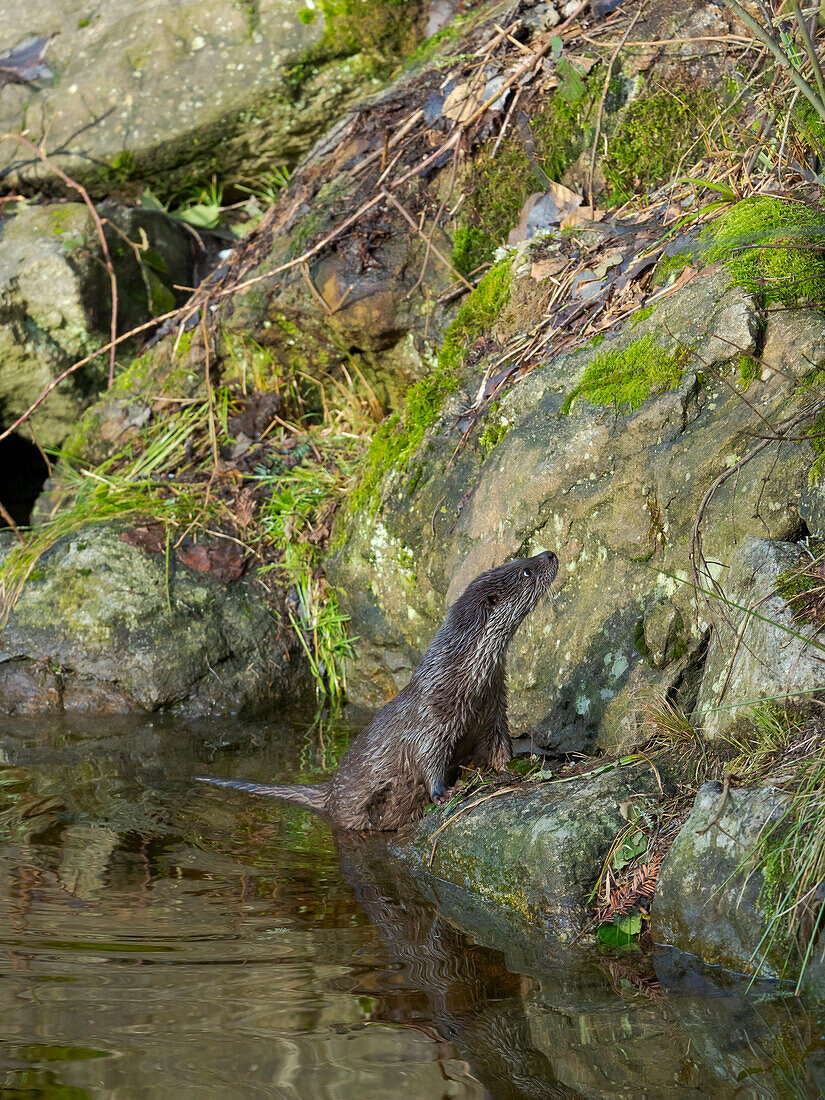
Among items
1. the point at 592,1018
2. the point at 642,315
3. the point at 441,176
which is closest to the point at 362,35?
the point at 441,176

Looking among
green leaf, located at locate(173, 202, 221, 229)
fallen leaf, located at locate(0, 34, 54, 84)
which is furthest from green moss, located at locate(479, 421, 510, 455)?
fallen leaf, located at locate(0, 34, 54, 84)

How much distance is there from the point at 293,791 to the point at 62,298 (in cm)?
508

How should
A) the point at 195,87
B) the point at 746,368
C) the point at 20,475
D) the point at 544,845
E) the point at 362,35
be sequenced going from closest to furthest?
→ 1. the point at 544,845
2. the point at 746,368
3. the point at 362,35
4. the point at 195,87
5. the point at 20,475

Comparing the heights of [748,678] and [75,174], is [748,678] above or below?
below

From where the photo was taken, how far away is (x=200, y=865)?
393 centimetres

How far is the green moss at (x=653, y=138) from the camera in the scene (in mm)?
5473

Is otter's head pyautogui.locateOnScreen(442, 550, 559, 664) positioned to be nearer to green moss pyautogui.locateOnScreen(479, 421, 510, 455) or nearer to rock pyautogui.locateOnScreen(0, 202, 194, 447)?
green moss pyautogui.locateOnScreen(479, 421, 510, 455)

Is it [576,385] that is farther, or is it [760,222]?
[576,385]

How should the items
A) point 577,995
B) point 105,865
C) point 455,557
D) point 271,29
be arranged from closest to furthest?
point 577,995, point 105,865, point 455,557, point 271,29

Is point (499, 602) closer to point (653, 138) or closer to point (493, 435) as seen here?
point (493, 435)

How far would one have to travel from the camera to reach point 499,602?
432cm

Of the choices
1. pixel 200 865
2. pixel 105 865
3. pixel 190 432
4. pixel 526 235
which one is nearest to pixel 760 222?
pixel 526 235

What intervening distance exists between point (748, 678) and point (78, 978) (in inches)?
91.0

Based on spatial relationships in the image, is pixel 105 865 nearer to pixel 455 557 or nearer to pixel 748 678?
pixel 455 557
